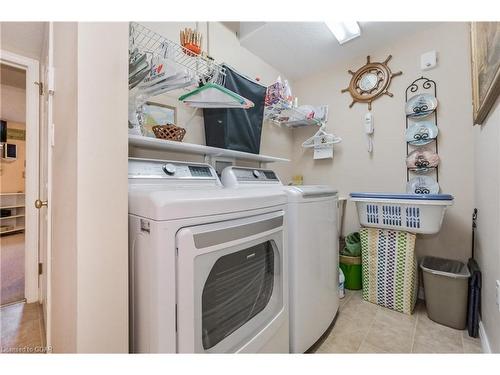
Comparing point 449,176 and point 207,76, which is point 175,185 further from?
point 449,176

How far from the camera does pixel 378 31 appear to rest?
1946mm

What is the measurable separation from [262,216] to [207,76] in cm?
105

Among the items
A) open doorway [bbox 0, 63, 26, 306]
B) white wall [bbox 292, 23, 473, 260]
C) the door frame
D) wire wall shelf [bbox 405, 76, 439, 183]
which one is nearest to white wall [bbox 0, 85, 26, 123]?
open doorway [bbox 0, 63, 26, 306]

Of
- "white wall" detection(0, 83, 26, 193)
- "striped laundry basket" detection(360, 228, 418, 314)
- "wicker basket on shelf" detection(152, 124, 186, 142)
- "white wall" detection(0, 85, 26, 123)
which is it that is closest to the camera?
"wicker basket on shelf" detection(152, 124, 186, 142)

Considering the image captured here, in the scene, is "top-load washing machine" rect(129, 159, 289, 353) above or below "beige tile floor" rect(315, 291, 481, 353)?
above

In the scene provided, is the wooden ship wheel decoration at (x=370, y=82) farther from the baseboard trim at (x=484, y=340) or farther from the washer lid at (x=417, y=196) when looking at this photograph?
the baseboard trim at (x=484, y=340)

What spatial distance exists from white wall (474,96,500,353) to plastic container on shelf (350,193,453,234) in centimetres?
22

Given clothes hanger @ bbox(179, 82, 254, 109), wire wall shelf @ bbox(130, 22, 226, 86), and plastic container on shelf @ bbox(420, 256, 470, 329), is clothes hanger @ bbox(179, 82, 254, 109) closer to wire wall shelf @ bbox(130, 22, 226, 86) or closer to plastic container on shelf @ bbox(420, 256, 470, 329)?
wire wall shelf @ bbox(130, 22, 226, 86)

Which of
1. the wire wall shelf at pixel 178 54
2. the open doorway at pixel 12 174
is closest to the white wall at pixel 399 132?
the wire wall shelf at pixel 178 54

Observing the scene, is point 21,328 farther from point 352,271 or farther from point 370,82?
point 370,82

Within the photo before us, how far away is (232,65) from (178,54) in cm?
76

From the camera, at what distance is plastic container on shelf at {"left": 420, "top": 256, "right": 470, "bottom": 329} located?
1468mm

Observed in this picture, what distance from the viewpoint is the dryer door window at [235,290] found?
80 cm

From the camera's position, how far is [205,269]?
29.3 inches
